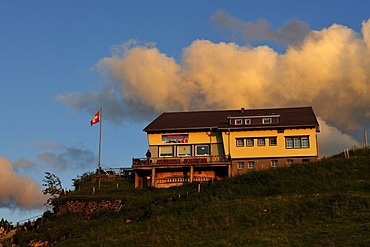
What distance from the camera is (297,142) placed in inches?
2603

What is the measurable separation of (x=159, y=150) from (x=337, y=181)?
23.3 m

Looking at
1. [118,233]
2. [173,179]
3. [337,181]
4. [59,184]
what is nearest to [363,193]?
[337,181]

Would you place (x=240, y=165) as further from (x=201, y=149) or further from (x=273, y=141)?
(x=201, y=149)

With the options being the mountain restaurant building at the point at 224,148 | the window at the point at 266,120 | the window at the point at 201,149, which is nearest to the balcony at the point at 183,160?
the mountain restaurant building at the point at 224,148

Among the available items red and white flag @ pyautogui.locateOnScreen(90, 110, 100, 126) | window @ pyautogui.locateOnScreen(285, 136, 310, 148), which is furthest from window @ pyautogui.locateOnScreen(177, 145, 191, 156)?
window @ pyautogui.locateOnScreen(285, 136, 310, 148)

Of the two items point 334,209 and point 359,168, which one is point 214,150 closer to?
point 359,168

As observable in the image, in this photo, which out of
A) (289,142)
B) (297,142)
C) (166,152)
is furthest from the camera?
(166,152)

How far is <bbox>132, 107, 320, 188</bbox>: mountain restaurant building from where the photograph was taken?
6575 cm

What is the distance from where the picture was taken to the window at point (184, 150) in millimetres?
68713

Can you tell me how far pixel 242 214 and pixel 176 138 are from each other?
83.5 ft

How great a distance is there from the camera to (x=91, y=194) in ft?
202

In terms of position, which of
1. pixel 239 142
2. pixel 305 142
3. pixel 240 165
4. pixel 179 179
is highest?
pixel 239 142

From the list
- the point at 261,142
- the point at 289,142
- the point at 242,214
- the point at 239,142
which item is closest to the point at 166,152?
the point at 239,142

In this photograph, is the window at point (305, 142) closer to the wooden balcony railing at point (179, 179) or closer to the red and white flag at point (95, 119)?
the wooden balcony railing at point (179, 179)
